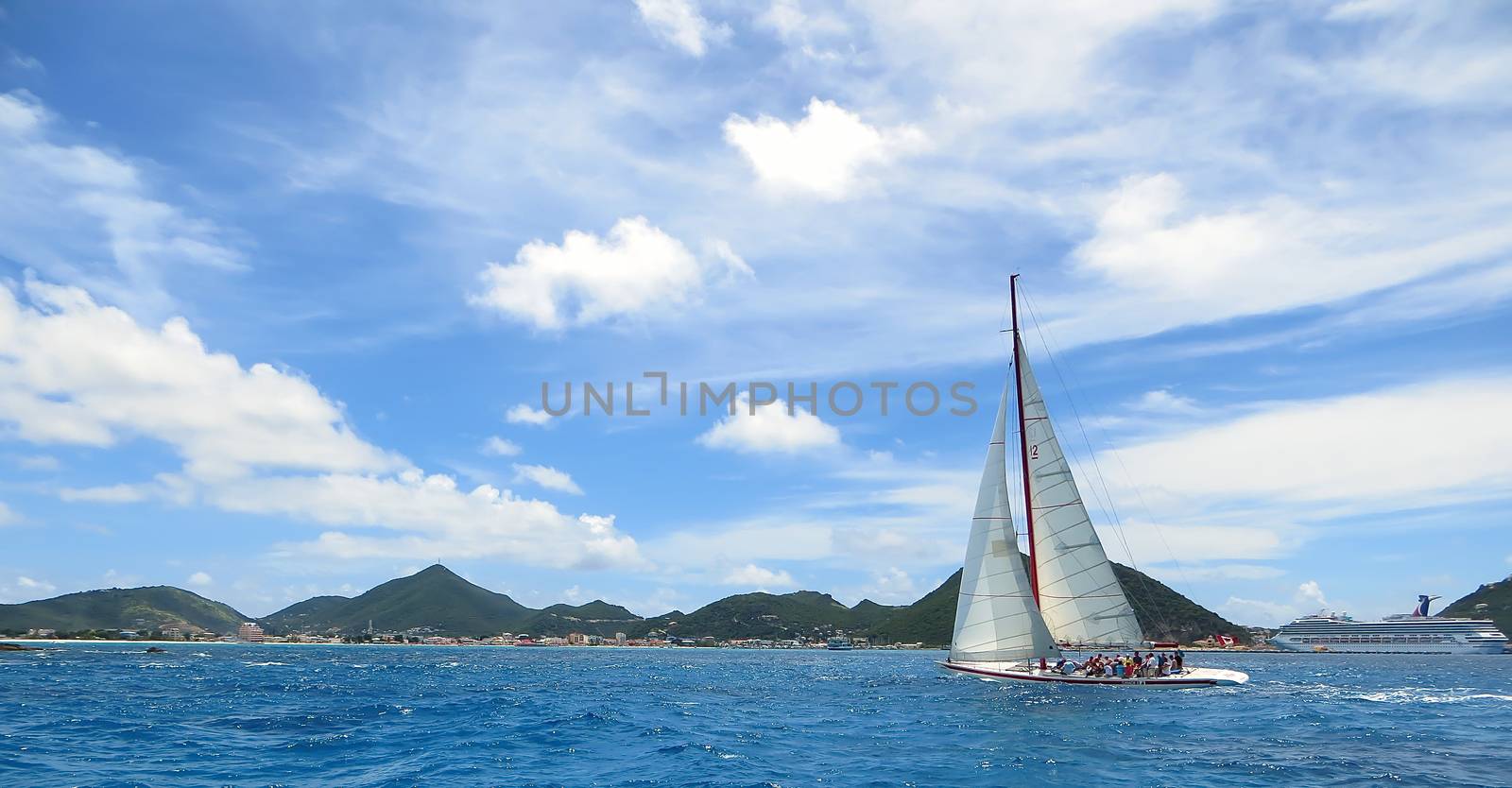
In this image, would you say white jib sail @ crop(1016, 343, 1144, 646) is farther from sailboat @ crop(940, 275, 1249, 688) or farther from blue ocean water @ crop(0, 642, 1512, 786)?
blue ocean water @ crop(0, 642, 1512, 786)

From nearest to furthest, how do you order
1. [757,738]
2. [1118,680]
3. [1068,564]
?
[757,738] → [1118,680] → [1068,564]

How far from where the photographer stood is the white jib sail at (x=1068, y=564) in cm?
5628

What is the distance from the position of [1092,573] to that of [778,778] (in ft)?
121

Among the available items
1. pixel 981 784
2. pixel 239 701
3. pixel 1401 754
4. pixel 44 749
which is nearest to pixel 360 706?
pixel 239 701

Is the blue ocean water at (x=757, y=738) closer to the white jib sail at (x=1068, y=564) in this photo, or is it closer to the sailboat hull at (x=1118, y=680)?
the sailboat hull at (x=1118, y=680)

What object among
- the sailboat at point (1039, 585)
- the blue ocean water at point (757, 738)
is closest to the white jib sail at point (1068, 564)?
the sailboat at point (1039, 585)

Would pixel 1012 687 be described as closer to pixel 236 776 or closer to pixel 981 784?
pixel 981 784

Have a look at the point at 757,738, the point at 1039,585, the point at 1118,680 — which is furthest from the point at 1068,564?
the point at 757,738

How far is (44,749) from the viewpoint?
102 ft

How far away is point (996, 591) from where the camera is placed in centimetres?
5778

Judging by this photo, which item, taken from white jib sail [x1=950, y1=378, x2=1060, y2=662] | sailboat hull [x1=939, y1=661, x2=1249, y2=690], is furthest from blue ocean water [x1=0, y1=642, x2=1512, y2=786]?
white jib sail [x1=950, y1=378, x2=1060, y2=662]

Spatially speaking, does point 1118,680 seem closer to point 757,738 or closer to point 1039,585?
point 1039,585

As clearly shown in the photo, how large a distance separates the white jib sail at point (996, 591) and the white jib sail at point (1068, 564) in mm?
1561

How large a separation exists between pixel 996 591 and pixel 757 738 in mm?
26708
